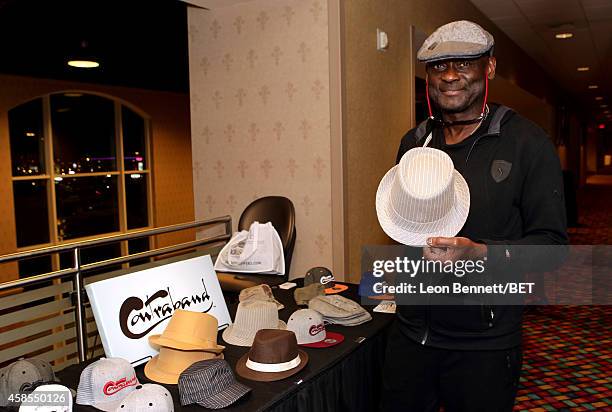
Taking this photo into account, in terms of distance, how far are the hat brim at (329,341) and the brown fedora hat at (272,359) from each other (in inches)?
7.0

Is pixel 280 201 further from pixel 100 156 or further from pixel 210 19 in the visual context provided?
pixel 100 156

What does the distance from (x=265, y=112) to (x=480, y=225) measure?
2.63m

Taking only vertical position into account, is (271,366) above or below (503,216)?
below

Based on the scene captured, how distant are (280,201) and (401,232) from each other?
7.44ft

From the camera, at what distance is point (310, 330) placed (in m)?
1.96

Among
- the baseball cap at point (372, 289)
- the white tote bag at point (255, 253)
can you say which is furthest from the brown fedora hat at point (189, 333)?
the white tote bag at point (255, 253)

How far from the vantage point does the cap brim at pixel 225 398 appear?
1.47 meters

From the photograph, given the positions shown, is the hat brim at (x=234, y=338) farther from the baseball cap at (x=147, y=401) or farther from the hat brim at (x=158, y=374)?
the baseball cap at (x=147, y=401)

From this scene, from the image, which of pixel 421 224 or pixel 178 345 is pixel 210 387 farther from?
pixel 421 224

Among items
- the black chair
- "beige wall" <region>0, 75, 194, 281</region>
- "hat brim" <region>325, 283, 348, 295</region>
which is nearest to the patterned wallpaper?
the black chair

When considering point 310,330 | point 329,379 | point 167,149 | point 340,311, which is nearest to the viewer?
point 329,379

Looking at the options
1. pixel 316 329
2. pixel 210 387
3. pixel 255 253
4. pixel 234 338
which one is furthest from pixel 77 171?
pixel 210 387

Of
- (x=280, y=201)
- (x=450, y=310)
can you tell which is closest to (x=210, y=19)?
(x=280, y=201)

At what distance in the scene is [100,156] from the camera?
8.80 m
